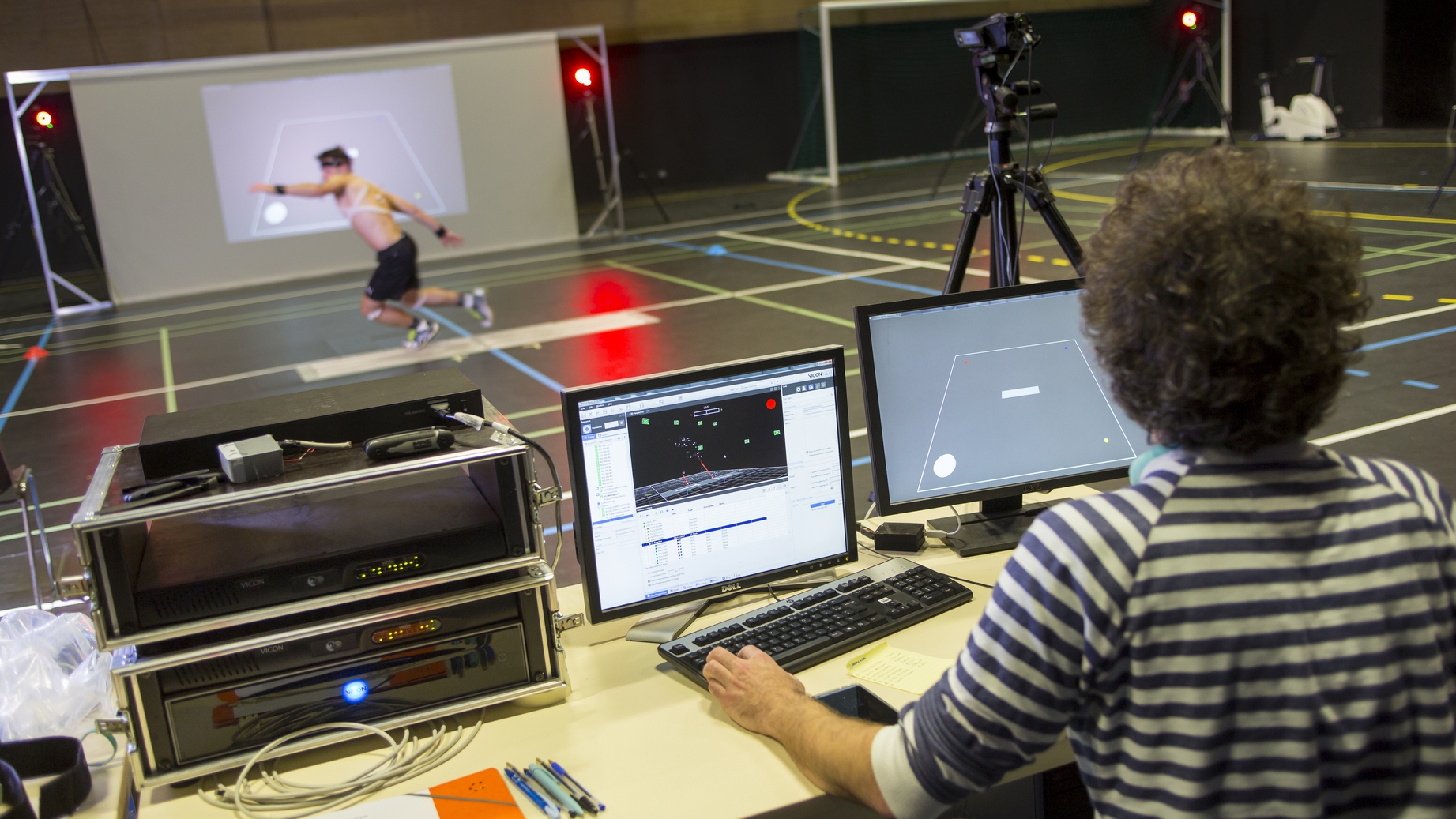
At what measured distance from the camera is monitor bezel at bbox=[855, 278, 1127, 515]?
7.20 ft

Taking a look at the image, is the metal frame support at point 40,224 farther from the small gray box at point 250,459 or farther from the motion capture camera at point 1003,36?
the small gray box at point 250,459

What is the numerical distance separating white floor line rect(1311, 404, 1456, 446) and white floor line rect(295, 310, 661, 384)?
523 centimetres

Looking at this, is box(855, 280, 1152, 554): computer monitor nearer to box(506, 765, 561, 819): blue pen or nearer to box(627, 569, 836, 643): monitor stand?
box(627, 569, 836, 643): monitor stand

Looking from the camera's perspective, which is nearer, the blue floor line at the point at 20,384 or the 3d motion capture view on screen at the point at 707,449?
the 3d motion capture view on screen at the point at 707,449

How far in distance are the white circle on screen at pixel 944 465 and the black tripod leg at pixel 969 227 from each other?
3.88ft

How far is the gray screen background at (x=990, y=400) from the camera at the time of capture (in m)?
2.24

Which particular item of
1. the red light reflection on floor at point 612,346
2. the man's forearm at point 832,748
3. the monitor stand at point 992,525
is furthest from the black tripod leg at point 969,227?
the red light reflection on floor at point 612,346

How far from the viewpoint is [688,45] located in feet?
53.9

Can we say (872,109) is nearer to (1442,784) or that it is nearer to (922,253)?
(922,253)

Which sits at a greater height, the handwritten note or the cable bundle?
the cable bundle

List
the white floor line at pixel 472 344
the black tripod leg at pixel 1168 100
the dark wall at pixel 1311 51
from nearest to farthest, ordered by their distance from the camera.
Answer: the white floor line at pixel 472 344, the black tripod leg at pixel 1168 100, the dark wall at pixel 1311 51

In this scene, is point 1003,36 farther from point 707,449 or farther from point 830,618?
point 830,618

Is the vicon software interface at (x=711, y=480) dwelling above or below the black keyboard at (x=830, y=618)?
above

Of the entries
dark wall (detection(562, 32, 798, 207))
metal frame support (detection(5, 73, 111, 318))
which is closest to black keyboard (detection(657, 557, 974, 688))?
metal frame support (detection(5, 73, 111, 318))
